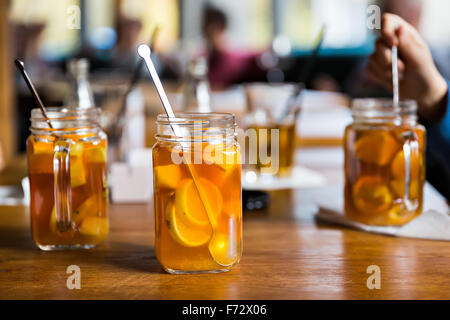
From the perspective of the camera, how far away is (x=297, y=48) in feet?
22.1

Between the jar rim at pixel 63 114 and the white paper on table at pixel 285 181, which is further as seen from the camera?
the white paper on table at pixel 285 181

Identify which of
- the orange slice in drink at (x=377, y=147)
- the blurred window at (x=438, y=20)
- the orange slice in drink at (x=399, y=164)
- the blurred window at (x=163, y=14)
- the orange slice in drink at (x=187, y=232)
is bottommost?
the orange slice in drink at (x=187, y=232)

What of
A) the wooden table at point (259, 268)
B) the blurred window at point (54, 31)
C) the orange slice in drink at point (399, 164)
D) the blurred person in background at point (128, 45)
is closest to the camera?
the wooden table at point (259, 268)

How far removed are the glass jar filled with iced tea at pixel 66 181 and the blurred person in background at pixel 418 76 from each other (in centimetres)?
52

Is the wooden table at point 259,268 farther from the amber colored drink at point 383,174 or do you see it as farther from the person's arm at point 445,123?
the person's arm at point 445,123

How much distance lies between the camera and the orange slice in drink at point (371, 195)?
83 centimetres

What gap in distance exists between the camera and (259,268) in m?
0.68

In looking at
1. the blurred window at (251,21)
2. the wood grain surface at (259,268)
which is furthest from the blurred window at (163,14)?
the wood grain surface at (259,268)

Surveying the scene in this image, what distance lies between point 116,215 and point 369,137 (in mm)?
417

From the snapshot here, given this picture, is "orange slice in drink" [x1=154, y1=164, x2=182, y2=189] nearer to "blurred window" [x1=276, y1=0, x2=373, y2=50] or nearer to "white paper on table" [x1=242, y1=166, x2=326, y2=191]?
"white paper on table" [x1=242, y1=166, x2=326, y2=191]

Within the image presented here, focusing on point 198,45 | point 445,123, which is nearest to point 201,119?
point 445,123

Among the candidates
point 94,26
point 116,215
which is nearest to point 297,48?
point 94,26

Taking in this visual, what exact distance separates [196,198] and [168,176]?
0.04 m

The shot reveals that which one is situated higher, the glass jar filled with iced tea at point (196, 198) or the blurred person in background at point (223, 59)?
the blurred person in background at point (223, 59)
